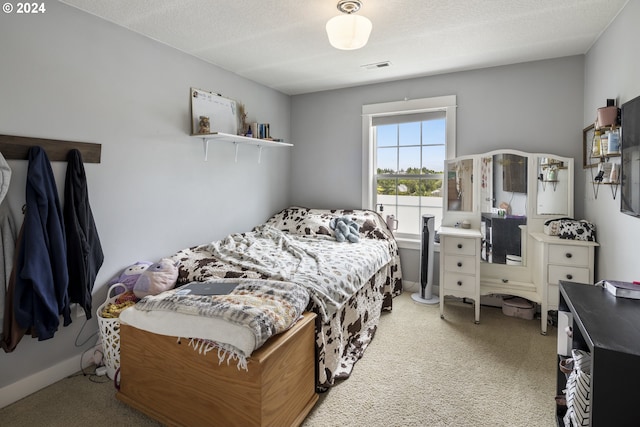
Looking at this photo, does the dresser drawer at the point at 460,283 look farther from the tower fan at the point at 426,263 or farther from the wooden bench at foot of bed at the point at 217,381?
the wooden bench at foot of bed at the point at 217,381

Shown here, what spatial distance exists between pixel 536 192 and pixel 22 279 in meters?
3.81

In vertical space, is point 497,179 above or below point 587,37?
below

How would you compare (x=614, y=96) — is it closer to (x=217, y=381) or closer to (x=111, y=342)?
(x=217, y=381)

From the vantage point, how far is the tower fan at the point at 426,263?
3.38 meters

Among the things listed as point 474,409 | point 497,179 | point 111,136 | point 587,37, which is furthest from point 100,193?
point 587,37

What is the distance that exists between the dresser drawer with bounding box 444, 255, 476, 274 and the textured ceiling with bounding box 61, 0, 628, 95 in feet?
5.85

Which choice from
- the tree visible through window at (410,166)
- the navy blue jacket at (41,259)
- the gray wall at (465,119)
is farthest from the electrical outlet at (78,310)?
the tree visible through window at (410,166)

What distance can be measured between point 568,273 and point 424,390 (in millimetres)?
1564

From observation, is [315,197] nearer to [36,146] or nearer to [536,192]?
[536,192]

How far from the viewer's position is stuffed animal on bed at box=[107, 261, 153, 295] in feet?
7.67

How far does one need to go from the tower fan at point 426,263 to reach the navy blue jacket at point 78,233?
2832 millimetres

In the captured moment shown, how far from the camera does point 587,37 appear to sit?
101 inches

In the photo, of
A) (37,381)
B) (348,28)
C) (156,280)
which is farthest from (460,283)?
(37,381)

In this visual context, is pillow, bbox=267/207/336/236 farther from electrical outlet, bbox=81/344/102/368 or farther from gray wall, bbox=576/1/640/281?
gray wall, bbox=576/1/640/281
